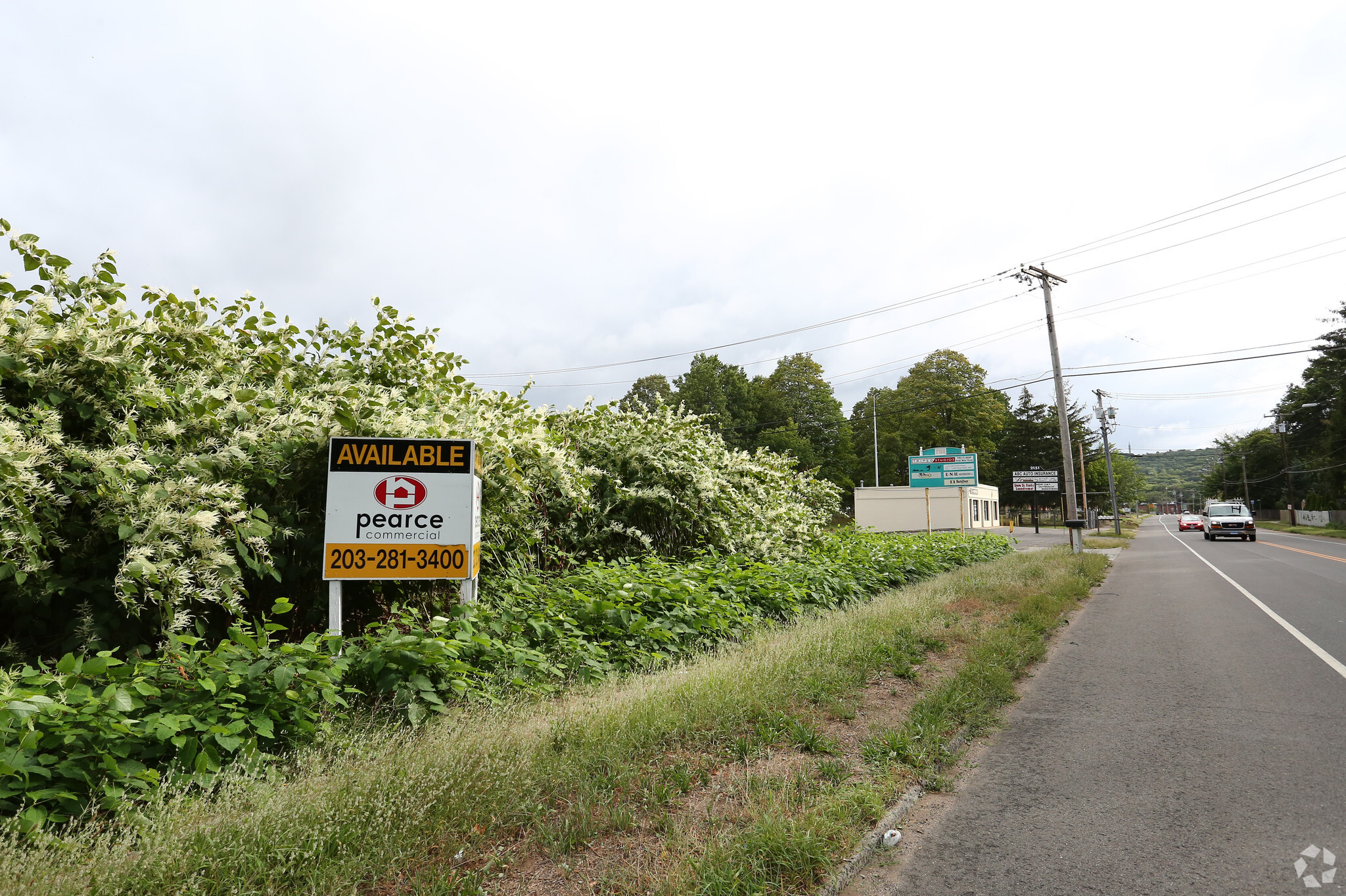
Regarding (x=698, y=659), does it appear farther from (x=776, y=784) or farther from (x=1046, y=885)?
(x=1046, y=885)

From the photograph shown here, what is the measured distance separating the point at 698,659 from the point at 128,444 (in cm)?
442

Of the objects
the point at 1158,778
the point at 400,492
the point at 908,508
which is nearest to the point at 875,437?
the point at 908,508

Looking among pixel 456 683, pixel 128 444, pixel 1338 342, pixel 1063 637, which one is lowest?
pixel 1063 637

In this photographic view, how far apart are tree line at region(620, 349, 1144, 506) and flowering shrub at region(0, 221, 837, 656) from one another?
5671 centimetres

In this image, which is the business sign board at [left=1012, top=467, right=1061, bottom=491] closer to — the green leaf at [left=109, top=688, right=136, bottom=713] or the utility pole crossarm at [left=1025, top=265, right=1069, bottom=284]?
the utility pole crossarm at [left=1025, top=265, right=1069, bottom=284]

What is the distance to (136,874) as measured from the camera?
249cm

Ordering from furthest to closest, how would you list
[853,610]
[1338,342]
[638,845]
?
1. [1338,342]
2. [853,610]
3. [638,845]

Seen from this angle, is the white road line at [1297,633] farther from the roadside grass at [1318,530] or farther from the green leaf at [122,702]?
the roadside grass at [1318,530]

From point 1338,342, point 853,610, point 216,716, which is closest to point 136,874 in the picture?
point 216,716

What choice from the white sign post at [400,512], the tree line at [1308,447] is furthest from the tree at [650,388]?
the white sign post at [400,512]

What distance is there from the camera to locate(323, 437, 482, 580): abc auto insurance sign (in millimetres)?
5137

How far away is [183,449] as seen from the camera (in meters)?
4.42

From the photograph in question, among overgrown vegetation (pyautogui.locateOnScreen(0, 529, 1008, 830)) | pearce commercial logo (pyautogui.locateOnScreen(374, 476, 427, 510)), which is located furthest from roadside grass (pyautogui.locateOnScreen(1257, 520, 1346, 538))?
pearce commercial logo (pyautogui.locateOnScreen(374, 476, 427, 510))

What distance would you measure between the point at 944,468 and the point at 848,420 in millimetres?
46062
